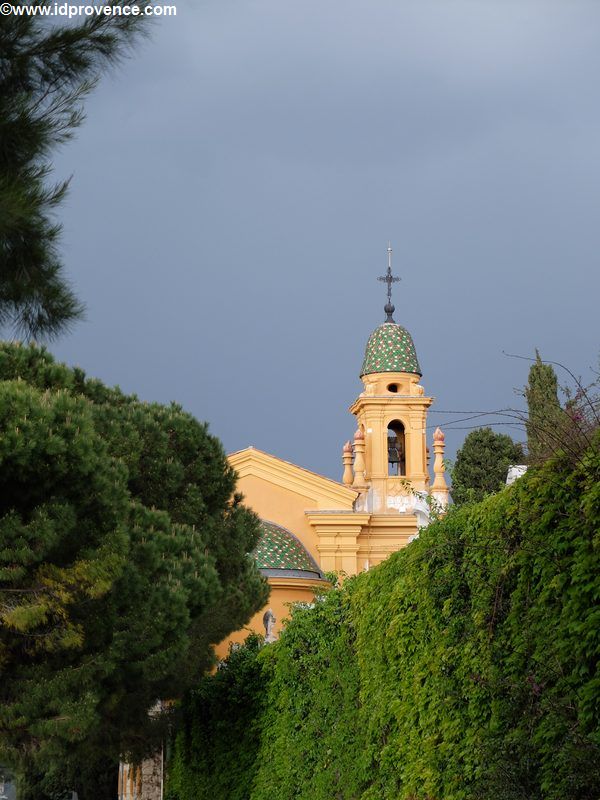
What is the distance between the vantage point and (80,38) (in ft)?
29.0

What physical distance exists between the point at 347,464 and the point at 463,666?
110ft

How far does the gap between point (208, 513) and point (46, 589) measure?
5.36 m

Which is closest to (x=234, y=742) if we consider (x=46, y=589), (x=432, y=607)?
(x=46, y=589)

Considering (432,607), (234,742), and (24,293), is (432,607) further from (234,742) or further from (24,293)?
(234,742)

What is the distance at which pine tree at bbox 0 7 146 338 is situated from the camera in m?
8.49

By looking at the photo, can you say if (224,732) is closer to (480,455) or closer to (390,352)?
(390,352)

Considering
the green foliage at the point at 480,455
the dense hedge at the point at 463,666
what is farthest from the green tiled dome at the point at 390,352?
the dense hedge at the point at 463,666

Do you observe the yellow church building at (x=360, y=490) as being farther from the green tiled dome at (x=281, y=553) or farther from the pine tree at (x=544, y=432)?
the pine tree at (x=544, y=432)

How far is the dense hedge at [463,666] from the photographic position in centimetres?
718

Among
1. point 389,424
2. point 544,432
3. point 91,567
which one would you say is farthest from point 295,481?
point 544,432

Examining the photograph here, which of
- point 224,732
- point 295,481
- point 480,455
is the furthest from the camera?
point 480,455

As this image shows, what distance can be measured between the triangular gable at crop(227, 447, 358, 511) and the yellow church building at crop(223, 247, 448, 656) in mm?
32

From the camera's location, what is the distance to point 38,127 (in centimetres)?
859

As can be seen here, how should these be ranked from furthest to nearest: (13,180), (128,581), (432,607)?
(128,581)
(432,607)
(13,180)
